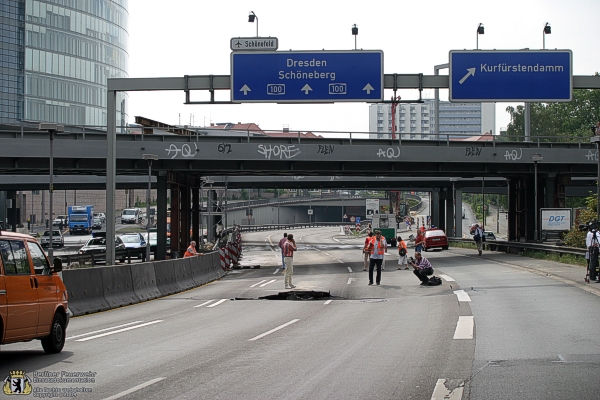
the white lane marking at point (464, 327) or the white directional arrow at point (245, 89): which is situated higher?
the white directional arrow at point (245, 89)

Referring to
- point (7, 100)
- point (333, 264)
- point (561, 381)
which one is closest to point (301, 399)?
point (561, 381)

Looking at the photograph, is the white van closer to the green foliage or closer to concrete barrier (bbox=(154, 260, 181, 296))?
the green foliage

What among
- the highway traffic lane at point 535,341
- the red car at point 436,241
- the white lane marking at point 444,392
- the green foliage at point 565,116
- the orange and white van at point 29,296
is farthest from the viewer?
the green foliage at point 565,116

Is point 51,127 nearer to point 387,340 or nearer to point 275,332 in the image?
point 275,332

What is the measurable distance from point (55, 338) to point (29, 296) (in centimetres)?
100

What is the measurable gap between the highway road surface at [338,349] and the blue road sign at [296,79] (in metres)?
6.19

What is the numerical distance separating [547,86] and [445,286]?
7111mm

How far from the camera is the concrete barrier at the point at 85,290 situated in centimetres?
1727

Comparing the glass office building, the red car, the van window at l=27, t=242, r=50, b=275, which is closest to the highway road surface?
the van window at l=27, t=242, r=50, b=275

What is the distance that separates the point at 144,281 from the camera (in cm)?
Answer: 2242

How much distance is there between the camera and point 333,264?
41406mm

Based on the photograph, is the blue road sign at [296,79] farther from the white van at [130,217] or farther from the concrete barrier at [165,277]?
the white van at [130,217]

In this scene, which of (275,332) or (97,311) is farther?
(97,311)

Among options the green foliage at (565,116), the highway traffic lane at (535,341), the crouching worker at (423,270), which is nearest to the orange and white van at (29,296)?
the highway traffic lane at (535,341)
